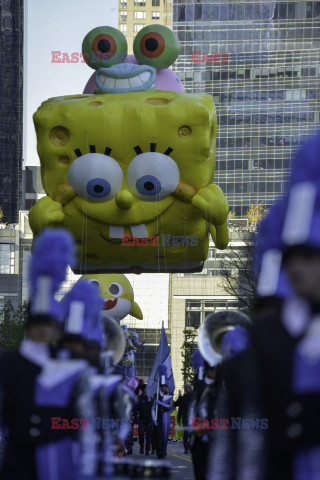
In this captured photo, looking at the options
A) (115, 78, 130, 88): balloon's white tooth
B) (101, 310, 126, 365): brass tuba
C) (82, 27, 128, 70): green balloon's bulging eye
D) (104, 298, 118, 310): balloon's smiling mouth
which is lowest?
(104, 298, 118, 310): balloon's smiling mouth

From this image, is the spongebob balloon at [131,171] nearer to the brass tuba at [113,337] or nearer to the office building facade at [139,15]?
the brass tuba at [113,337]

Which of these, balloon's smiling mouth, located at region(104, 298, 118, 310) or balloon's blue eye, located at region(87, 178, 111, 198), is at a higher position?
balloon's blue eye, located at region(87, 178, 111, 198)

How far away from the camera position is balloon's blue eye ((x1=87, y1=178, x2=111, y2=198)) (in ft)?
51.2

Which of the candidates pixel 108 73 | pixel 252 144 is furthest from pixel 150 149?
pixel 252 144

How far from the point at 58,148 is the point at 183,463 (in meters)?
6.23

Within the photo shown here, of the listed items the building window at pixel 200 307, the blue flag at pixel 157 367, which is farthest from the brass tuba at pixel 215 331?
the building window at pixel 200 307

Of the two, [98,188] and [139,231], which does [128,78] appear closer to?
[98,188]

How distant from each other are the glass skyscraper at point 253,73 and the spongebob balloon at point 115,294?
67.8 metres

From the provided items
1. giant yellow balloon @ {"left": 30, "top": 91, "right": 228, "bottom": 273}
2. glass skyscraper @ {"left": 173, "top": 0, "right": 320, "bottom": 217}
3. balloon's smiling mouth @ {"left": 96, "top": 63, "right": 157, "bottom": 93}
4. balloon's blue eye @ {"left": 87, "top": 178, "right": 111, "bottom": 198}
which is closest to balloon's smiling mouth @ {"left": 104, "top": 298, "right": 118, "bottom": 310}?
giant yellow balloon @ {"left": 30, "top": 91, "right": 228, "bottom": 273}

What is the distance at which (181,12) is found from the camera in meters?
88.8

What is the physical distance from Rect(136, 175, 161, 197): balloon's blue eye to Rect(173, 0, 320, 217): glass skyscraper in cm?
7229

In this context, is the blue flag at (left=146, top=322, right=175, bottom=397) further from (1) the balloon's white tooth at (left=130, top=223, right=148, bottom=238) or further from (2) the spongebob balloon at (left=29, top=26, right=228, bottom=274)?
(1) the balloon's white tooth at (left=130, top=223, right=148, bottom=238)

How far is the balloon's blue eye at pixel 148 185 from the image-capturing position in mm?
15578

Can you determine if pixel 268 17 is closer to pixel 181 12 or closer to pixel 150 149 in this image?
pixel 181 12
